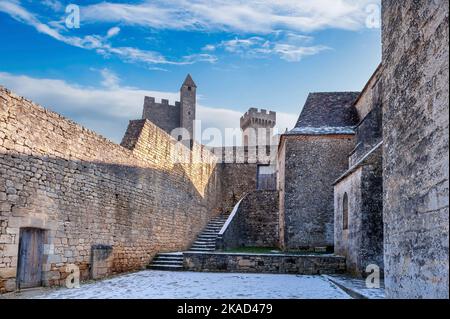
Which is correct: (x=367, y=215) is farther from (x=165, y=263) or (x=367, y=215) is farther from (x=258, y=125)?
(x=258, y=125)

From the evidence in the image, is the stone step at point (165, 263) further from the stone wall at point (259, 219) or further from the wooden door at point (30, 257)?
the stone wall at point (259, 219)

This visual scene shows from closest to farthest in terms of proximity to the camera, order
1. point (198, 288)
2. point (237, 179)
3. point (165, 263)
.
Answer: point (198, 288) < point (165, 263) < point (237, 179)

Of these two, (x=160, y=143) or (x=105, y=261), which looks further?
(x=160, y=143)

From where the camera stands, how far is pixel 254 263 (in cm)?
1370

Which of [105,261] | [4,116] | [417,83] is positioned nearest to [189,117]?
[105,261]

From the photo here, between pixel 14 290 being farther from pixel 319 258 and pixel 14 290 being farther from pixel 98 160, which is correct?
pixel 319 258

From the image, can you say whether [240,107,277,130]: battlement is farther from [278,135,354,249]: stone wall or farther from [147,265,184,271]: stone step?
[147,265,184,271]: stone step

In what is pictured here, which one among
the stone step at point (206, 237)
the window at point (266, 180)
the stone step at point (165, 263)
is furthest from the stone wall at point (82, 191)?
the window at point (266, 180)

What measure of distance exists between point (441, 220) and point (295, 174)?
15.0m

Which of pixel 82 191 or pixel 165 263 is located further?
pixel 165 263

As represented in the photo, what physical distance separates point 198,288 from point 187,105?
121 ft

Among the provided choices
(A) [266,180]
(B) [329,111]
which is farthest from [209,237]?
(A) [266,180]

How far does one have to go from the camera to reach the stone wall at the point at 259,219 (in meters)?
21.8

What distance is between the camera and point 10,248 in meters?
7.77
